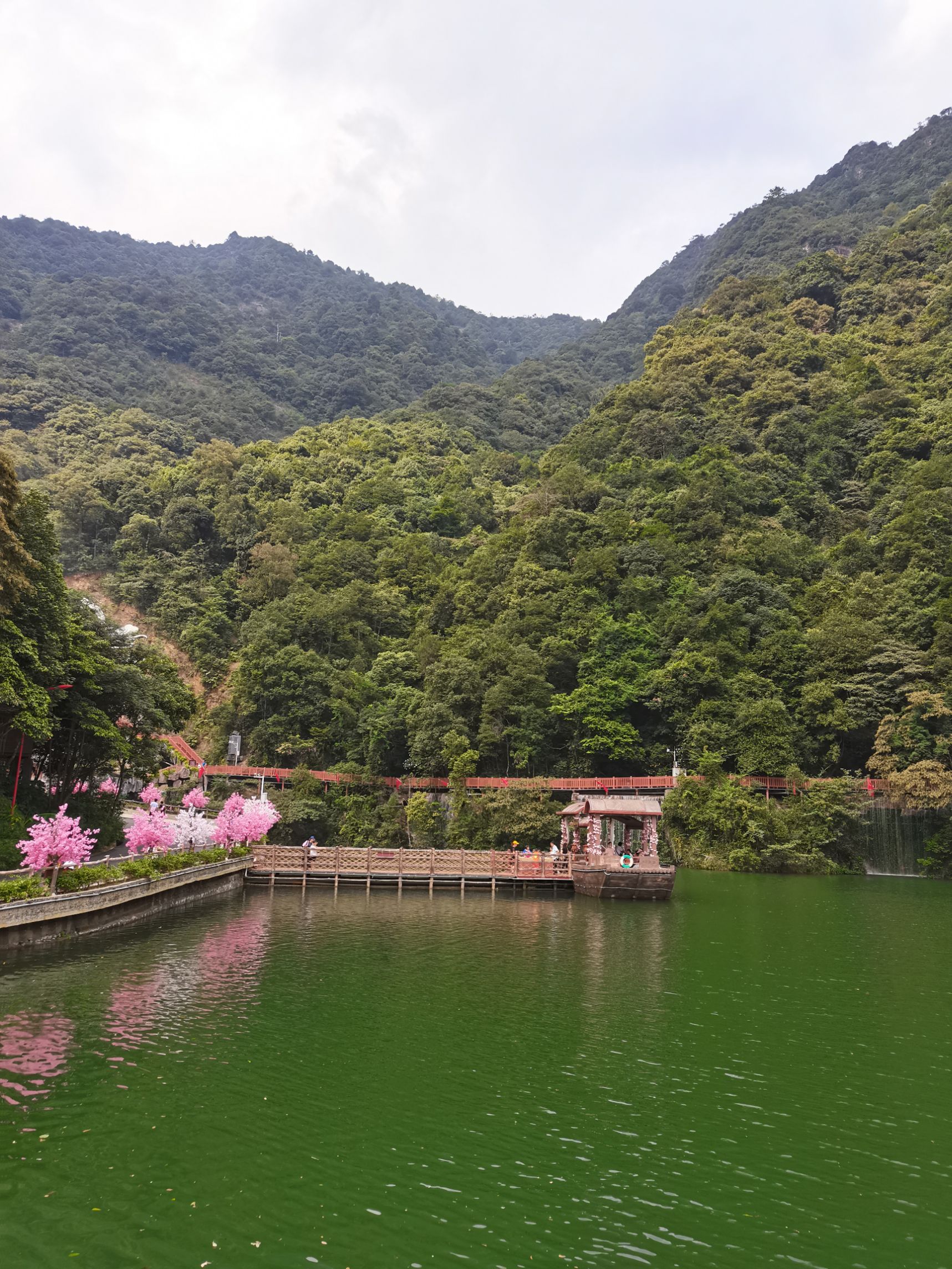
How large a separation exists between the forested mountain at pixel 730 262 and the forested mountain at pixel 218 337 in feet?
59.5

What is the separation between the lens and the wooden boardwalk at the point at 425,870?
3459 centimetres

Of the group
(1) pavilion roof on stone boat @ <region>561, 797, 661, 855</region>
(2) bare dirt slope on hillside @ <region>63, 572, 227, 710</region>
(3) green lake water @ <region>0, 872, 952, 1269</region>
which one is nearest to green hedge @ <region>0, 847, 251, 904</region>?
(3) green lake water @ <region>0, 872, 952, 1269</region>

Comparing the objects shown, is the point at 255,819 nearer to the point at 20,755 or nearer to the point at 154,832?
the point at 154,832

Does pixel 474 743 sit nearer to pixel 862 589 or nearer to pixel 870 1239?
pixel 862 589

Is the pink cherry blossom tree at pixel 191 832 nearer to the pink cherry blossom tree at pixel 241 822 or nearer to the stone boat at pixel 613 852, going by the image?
the pink cherry blossom tree at pixel 241 822

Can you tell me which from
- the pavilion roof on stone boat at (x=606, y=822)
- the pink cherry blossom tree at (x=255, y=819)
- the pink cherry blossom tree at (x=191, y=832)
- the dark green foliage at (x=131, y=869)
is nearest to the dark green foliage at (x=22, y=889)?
the dark green foliage at (x=131, y=869)

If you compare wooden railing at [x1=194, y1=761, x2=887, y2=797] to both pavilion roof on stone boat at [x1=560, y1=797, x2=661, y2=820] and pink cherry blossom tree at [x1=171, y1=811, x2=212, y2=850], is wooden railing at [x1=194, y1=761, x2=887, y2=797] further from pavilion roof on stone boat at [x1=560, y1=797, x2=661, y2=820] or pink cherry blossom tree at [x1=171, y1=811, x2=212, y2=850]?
pink cherry blossom tree at [x1=171, y1=811, x2=212, y2=850]

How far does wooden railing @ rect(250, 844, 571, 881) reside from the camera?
34.7 metres

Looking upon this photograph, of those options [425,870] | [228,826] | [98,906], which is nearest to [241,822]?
[228,826]

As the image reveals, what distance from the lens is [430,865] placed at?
35219mm

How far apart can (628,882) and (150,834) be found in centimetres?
1717

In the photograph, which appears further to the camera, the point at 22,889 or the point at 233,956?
the point at 233,956

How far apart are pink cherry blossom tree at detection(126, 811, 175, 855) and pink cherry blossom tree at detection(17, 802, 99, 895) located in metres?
7.38

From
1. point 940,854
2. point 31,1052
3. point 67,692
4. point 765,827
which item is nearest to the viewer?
point 31,1052
